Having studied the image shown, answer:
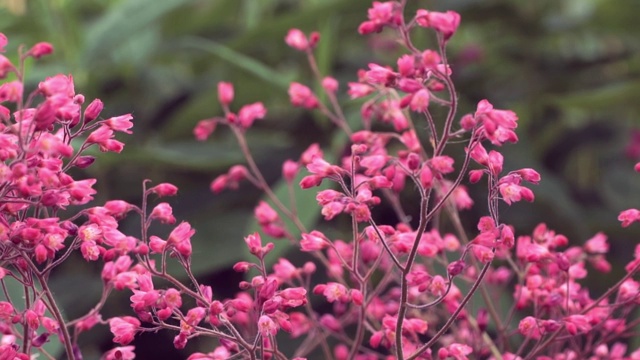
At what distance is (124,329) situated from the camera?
0.61 meters

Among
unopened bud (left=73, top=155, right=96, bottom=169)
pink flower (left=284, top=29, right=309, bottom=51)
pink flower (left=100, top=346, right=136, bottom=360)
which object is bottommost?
pink flower (left=100, top=346, right=136, bottom=360)

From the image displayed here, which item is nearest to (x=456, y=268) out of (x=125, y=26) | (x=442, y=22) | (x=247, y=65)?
(x=442, y=22)

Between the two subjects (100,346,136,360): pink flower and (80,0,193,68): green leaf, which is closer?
(100,346,136,360): pink flower

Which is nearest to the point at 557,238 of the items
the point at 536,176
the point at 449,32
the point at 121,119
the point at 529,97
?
the point at 536,176

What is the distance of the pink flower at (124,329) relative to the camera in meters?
0.60

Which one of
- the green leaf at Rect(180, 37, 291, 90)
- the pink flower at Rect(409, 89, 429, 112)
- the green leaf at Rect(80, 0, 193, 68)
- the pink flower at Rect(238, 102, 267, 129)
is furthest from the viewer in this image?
the green leaf at Rect(80, 0, 193, 68)

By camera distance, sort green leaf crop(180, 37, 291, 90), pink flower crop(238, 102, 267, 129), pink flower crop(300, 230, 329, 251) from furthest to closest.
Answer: green leaf crop(180, 37, 291, 90) → pink flower crop(238, 102, 267, 129) → pink flower crop(300, 230, 329, 251)

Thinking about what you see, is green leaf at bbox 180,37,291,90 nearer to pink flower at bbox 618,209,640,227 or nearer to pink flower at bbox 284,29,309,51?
pink flower at bbox 284,29,309,51

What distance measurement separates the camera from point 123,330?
0.61m

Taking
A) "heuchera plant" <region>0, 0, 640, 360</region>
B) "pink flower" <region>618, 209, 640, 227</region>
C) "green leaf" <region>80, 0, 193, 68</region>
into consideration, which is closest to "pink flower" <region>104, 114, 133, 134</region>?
"heuchera plant" <region>0, 0, 640, 360</region>

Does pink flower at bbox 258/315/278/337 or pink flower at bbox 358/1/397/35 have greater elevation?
pink flower at bbox 358/1/397/35

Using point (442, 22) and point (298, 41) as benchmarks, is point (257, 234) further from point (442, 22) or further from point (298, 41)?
point (298, 41)

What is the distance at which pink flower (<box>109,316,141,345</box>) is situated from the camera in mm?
603

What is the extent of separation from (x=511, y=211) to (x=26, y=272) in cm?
120
